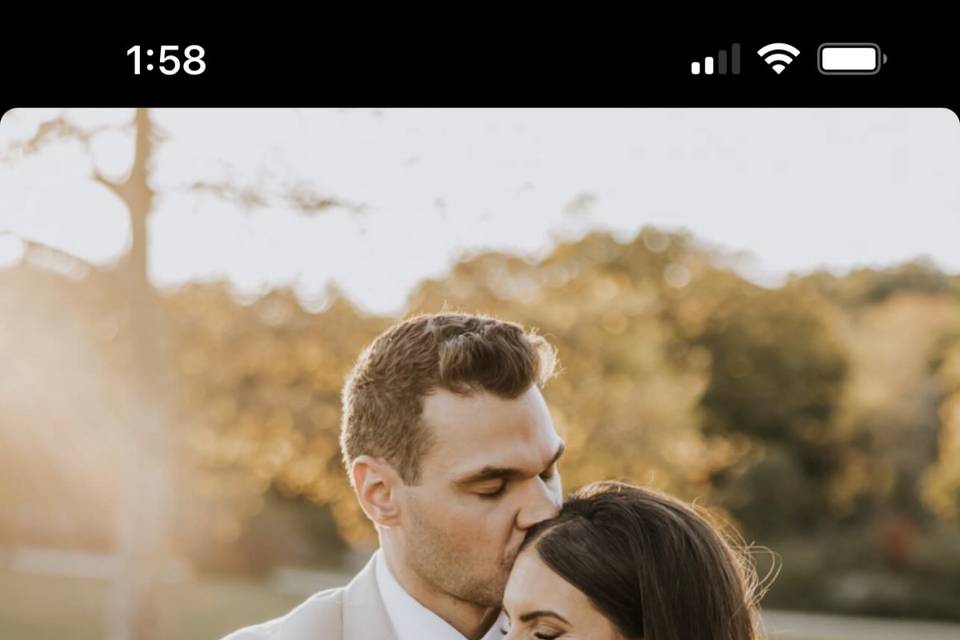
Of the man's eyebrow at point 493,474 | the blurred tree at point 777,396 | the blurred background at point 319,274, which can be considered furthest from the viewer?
the blurred tree at point 777,396

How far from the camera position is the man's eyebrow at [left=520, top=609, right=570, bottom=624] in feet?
9.52

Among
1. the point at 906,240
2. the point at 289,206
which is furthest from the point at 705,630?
the point at 289,206

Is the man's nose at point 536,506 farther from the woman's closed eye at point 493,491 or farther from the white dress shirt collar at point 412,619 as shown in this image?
the white dress shirt collar at point 412,619

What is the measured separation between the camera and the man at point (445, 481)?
122 inches

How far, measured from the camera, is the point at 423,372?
3201mm

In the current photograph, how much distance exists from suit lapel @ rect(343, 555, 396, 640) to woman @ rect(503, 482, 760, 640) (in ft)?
0.98

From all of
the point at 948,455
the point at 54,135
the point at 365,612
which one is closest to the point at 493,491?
the point at 365,612
